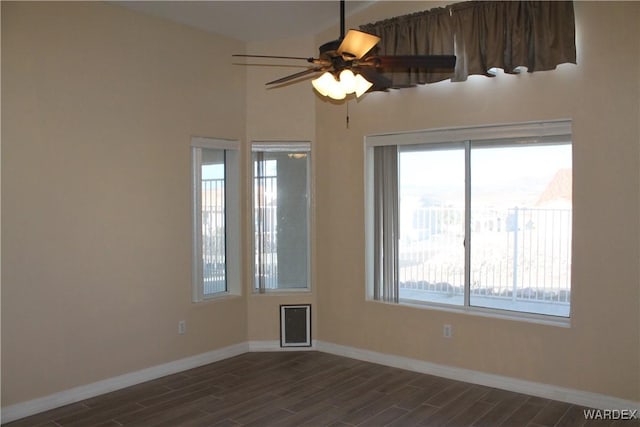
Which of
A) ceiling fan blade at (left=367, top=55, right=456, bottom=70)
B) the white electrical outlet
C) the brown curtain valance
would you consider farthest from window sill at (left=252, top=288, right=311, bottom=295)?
ceiling fan blade at (left=367, top=55, right=456, bottom=70)

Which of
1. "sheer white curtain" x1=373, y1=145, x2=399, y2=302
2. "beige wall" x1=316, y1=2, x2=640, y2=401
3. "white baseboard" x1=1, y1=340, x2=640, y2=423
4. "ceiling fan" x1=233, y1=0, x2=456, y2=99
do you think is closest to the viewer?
"ceiling fan" x1=233, y1=0, x2=456, y2=99

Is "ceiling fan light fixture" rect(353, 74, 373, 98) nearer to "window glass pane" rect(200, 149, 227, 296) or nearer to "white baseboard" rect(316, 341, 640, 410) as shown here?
"window glass pane" rect(200, 149, 227, 296)

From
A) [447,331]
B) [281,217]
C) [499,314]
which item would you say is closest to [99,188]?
[281,217]

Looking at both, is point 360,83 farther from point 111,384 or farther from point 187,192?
point 111,384

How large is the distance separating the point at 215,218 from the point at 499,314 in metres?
2.90

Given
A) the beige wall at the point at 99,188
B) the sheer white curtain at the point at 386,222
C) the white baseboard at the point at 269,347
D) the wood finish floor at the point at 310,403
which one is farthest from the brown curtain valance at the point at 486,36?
the white baseboard at the point at 269,347

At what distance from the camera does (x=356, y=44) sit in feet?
9.88

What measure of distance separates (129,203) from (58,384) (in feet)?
5.09

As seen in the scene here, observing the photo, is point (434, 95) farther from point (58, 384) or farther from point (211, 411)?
point (58, 384)

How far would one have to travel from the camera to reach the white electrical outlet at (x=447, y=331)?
476cm

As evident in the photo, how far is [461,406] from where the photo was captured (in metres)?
4.13

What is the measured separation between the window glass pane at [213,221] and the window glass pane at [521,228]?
2.53 metres

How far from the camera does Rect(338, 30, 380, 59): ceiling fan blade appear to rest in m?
2.94

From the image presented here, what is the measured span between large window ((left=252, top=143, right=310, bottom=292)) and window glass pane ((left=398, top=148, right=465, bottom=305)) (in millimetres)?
1104
